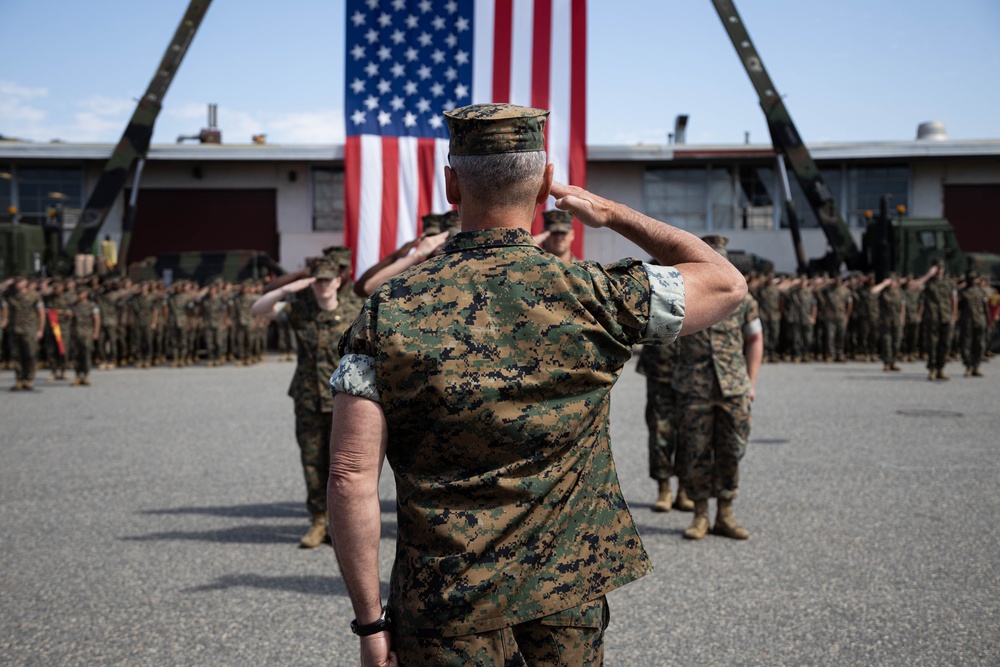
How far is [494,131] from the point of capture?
5.79 ft

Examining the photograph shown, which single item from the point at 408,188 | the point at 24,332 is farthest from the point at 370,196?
the point at 24,332

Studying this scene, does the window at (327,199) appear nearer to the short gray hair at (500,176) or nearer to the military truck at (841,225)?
the military truck at (841,225)

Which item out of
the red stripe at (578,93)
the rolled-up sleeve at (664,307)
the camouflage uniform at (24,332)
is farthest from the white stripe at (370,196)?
the rolled-up sleeve at (664,307)

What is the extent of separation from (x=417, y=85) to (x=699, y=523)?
38.4 ft

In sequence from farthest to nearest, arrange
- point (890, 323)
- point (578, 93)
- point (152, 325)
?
point (152, 325) < point (890, 323) < point (578, 93)

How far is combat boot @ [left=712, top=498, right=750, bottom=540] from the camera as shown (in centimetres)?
583

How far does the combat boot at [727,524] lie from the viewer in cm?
583

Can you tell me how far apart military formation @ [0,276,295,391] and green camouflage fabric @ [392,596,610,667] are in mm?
16073

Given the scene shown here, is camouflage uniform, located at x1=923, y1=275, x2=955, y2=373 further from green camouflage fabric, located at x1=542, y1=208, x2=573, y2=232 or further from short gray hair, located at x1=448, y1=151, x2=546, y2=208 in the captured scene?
short gray hair, located at x1=448, y1=151, x2=546, y2=208

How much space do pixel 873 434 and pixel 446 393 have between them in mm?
8939

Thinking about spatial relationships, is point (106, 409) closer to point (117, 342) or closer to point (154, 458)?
point (154, 458)

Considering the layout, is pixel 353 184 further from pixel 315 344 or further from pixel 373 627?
pixel 373 627

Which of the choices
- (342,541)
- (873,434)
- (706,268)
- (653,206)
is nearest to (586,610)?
(342,541)

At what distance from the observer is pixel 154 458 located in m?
8.71
